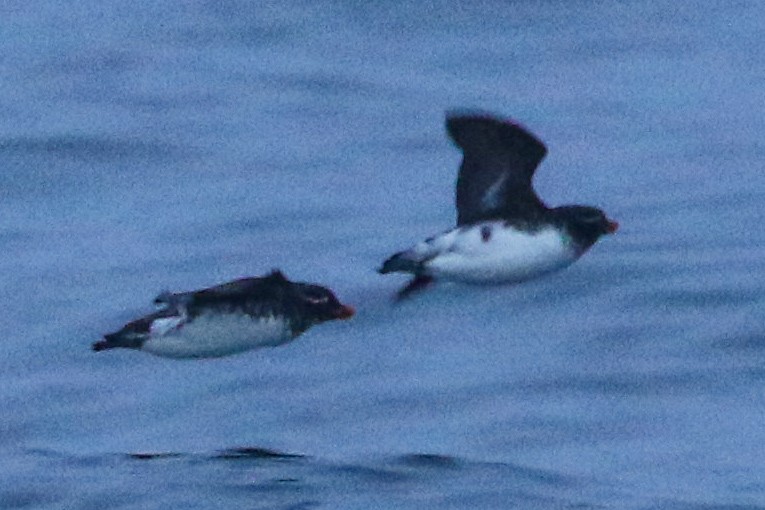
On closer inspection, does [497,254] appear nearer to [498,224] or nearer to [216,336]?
[498,224]

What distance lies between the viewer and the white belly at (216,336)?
42.8ft

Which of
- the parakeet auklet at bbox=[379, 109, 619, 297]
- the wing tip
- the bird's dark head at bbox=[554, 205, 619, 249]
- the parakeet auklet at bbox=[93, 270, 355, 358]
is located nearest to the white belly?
the parakeet auklet at bbox=[93, 270, 355, 358]

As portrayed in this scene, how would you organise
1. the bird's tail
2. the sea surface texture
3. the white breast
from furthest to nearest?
1. the sea surface texture
2. the white breast
3. the bird's tail

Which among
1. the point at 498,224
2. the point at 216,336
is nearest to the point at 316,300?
the point at 216,336

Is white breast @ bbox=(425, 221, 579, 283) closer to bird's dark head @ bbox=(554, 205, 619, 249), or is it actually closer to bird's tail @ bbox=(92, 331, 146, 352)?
bird's dark head @ bbox=(554, 205, 619, 249)

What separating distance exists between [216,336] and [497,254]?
138cm

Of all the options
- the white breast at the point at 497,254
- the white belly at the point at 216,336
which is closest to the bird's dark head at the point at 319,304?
the white belly at the point at 216,336

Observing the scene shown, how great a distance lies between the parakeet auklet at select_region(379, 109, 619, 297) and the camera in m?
13.3

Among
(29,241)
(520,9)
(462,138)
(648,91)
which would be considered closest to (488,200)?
(462,138)

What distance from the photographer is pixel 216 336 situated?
1306 cm

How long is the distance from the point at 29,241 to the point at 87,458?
5.54 m

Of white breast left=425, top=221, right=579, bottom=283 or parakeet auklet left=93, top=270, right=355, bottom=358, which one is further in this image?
white breast left=425, top=221, right=579, bottom=283

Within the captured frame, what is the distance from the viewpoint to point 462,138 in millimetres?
13602

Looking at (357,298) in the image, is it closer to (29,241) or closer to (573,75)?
(29,241)
